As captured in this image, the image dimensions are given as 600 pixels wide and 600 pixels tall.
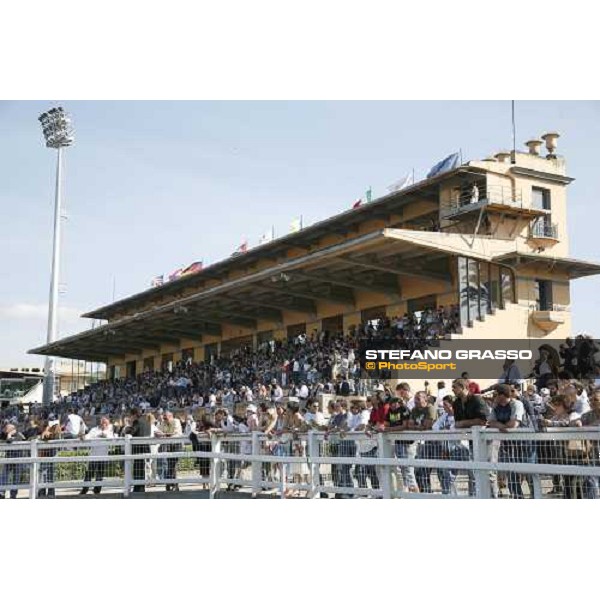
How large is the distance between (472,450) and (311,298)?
2400cm

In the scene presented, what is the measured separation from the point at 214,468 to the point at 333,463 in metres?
3.07

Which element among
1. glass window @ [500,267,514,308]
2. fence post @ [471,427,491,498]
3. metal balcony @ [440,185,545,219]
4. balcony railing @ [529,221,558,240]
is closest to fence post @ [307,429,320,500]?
fence post @ [471,427,491,498]

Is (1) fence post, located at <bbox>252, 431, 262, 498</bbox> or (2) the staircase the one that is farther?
(2) the staircase

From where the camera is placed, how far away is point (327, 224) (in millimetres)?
33406

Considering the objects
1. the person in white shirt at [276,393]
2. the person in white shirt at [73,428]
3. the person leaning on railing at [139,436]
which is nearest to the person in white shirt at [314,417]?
the person leaning on railing at [139,436]

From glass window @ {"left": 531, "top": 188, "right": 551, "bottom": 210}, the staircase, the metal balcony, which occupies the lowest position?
the staircase

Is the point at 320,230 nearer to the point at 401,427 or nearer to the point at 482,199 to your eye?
the point at 482,199

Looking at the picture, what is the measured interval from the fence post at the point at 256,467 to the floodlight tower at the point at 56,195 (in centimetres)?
4053

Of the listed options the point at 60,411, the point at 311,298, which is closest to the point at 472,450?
the point at 311,298

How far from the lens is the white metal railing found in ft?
25.0

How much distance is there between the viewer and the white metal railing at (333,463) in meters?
7.62

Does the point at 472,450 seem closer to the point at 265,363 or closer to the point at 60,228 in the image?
the point at 265,363

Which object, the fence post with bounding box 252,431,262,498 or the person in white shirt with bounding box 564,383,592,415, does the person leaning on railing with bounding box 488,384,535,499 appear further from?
the fence post with bounding box 252,431,262,498

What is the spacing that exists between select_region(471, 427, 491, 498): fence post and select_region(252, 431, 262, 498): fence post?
497 centimetres
